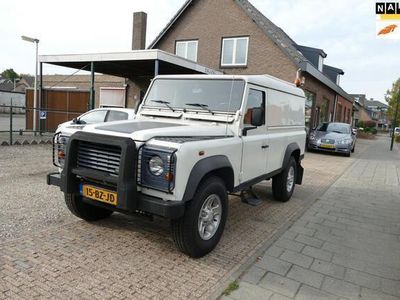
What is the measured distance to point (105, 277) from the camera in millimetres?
3316

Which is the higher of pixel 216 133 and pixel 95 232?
pixel 216 133

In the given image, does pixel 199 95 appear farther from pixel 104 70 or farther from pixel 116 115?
pixel 104 70

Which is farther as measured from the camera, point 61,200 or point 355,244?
point 61,200

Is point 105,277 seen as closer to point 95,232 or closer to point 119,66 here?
point 95,232

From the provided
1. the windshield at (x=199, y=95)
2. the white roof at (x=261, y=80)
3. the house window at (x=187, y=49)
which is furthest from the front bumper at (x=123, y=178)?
the house window at (x=187, y=49)

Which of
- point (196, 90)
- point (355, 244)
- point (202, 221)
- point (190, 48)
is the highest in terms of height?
point (190, 48)

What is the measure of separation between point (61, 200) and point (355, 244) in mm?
4671

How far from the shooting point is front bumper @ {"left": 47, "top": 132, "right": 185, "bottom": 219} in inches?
130

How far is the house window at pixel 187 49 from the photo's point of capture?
19281mm

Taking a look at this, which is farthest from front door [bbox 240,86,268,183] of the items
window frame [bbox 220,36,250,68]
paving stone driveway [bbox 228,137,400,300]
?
window frame [bbox 220,36,250,68]

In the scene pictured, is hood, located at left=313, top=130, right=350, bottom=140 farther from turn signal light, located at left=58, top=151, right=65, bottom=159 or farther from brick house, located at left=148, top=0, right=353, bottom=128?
turn signal light, located at left=58, top=151, right=65, bottom=159

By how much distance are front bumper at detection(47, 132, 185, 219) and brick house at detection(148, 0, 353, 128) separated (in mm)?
13985

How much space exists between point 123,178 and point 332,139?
571 inches

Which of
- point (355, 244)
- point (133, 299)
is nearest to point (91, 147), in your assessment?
point (133, 299)
